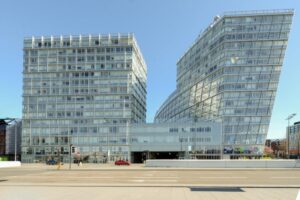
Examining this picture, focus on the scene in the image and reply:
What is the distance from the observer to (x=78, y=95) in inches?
4892

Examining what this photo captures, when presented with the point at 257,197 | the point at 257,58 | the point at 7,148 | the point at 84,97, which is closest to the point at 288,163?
the point at 257,197

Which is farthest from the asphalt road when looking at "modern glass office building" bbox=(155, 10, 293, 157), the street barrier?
"modern glass office building" bbox=(155, 10, 293, 157)

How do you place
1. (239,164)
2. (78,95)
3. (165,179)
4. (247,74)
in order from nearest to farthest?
(165,179) < (239,164) < (247,74) < (78,95)

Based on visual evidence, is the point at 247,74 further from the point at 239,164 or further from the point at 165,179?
the point at 165,179

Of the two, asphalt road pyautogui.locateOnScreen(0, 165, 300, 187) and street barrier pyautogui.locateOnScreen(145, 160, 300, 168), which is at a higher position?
asphalt road pyautogui.locateOnScreen(0, 165, 300, 187)

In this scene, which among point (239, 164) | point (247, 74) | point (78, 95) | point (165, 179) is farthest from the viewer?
point (78, 95)

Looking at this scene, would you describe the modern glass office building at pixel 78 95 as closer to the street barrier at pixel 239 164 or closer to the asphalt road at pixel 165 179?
the street barrier at pixel 239 164

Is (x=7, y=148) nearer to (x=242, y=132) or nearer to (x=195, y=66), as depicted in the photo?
(x=195, y=66)

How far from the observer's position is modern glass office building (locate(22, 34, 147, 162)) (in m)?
122

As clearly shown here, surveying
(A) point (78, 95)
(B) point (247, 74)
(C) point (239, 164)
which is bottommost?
(C) point (239, 164)

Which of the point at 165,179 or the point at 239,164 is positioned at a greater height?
the point at 165,179

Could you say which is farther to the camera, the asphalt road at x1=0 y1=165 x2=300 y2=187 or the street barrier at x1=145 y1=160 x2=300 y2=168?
the street barrier at x1=145 y1=160 x2=300 y2=168

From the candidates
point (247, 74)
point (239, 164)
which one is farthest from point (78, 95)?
point (239, 164)

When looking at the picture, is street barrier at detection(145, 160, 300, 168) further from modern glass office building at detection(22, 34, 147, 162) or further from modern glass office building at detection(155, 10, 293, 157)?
modern glass office building at detection(22, 34, 147, 162)
